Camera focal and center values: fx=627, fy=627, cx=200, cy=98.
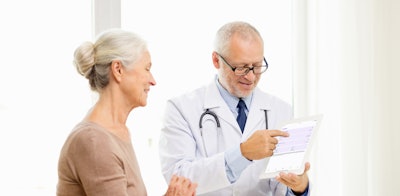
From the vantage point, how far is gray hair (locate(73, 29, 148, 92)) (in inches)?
76.6

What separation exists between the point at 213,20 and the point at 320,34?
559 millimetres

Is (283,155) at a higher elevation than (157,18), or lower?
lower

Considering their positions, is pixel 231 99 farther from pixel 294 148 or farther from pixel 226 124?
pixel 294 148

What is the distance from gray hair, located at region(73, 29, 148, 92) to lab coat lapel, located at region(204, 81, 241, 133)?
0.56 metres

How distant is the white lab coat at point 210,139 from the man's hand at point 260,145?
10 centimetres

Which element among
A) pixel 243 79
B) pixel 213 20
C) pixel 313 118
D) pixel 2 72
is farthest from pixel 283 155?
pixel 2 72

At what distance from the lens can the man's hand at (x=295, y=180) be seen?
2159mm

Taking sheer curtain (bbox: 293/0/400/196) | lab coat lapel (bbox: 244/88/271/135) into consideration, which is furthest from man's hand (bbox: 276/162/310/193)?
sheer curtain (bbox: 293/0/400/196)

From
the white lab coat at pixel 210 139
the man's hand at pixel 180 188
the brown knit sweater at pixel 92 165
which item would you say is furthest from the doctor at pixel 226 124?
the brown knit sweater at pixel 92 165

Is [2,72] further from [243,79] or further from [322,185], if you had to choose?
[322,185]

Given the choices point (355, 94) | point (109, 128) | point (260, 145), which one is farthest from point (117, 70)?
point (355, 94)

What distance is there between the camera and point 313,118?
225 cm

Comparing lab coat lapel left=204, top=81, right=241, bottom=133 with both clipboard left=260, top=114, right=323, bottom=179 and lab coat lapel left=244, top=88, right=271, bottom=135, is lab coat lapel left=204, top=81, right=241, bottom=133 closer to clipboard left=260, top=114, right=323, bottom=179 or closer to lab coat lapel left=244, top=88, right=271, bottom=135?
lab coat lapel left=244, top=88, right=271, bottom=135

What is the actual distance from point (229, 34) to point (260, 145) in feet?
1.64
